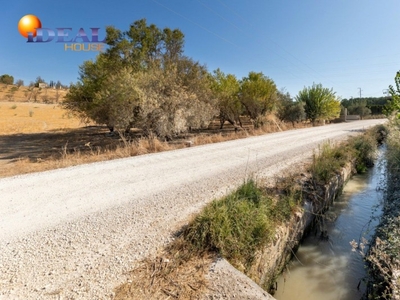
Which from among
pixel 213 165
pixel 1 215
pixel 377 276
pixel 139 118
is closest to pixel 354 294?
pixel 377 276

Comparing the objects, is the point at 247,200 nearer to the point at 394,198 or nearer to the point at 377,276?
the point at 377,276

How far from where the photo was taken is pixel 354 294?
3145 millimetres

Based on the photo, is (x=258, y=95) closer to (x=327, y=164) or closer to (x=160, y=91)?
(x=160, y=91)

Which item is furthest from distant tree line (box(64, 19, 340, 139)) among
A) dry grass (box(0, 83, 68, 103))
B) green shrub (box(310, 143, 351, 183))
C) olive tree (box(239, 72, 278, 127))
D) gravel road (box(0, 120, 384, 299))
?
dry grass (box(0, 83, 68, 103))

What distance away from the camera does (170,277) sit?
229 centimetres

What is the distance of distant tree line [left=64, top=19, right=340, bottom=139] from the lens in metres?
11.4

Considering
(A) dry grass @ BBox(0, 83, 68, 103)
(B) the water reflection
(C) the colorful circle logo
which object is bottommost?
(B) the water reflection

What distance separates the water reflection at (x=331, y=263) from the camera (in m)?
3.22

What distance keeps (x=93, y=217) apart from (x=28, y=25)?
36.5 feet

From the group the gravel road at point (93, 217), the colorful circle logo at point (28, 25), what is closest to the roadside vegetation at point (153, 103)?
the gravel road at point (93, 217)

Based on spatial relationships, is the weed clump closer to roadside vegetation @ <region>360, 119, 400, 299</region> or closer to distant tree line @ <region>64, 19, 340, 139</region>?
roadside vegetation @ <region>360, 119, 400, 299</region>

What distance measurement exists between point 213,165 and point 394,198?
4.51m

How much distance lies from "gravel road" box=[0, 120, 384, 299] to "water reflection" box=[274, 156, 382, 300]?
6.15ft

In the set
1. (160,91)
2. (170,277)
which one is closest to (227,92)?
(160,91)
